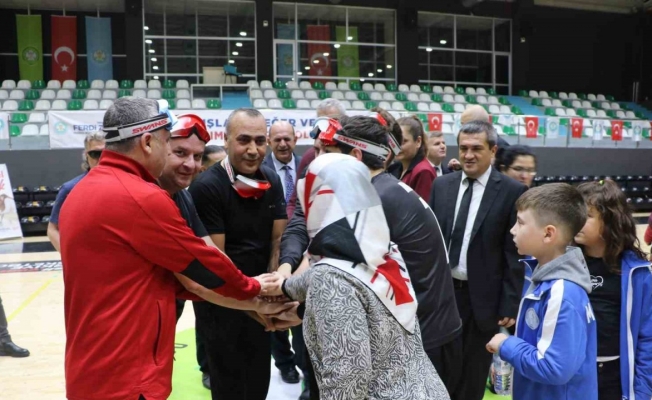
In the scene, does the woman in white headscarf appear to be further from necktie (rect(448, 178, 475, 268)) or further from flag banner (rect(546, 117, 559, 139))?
flag banner (rect(546, 117, 559, 139))

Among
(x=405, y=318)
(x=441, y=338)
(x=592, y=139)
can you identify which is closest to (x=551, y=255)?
(x=441, y=338)

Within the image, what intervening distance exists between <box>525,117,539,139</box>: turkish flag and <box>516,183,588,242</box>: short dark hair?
13.1 metres

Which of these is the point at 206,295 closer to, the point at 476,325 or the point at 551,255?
the point at 551,255

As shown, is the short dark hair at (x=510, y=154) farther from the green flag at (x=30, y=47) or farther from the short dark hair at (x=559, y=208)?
the green flag at (x=30, y=47)

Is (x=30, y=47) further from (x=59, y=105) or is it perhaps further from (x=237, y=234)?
(x=237, y=234)

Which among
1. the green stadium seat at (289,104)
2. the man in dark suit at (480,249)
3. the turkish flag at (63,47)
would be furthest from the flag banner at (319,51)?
the man in dark suit at (480,249)

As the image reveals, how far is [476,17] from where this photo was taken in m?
20.8

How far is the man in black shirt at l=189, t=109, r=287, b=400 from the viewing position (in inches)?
108

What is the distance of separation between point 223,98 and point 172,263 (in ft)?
49.9

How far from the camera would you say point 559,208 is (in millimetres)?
2031

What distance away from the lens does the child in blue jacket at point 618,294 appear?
2326mm

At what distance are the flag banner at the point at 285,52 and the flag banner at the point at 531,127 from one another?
8.35 meters

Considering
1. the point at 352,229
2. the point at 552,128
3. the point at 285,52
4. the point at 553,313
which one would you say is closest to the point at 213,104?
the point at 285,52

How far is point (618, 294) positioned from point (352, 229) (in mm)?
1589
